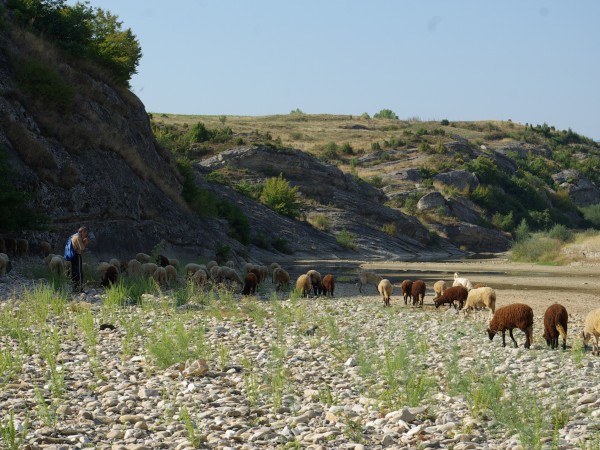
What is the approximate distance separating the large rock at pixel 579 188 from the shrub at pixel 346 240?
57859mm

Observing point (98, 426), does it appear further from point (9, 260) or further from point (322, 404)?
point (9, 260)

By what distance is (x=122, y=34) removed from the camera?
5150cm

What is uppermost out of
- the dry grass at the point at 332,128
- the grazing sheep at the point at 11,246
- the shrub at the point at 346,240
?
the dry grass at the point at 332,128

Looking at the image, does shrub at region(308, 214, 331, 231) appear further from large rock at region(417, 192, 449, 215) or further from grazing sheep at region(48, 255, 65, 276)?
grazing sheep at region(48, 255, 65, 276)

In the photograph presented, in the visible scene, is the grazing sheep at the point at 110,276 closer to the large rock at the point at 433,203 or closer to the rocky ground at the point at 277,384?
the rocky ground at the point at 277,384

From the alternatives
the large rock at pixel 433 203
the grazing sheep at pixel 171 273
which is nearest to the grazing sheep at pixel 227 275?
the grazing sheep at pixel 171 273

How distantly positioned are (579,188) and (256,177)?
5766 centimetres

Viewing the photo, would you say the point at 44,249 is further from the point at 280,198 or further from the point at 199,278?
the point at 280,198

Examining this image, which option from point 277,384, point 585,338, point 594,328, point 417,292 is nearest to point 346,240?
point 417,292

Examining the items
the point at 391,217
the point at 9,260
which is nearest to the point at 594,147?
the point at 391,217

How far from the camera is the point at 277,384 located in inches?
459

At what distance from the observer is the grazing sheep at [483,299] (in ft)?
63.9

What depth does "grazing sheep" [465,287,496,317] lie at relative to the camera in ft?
63.9

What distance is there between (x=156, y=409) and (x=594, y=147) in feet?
473
